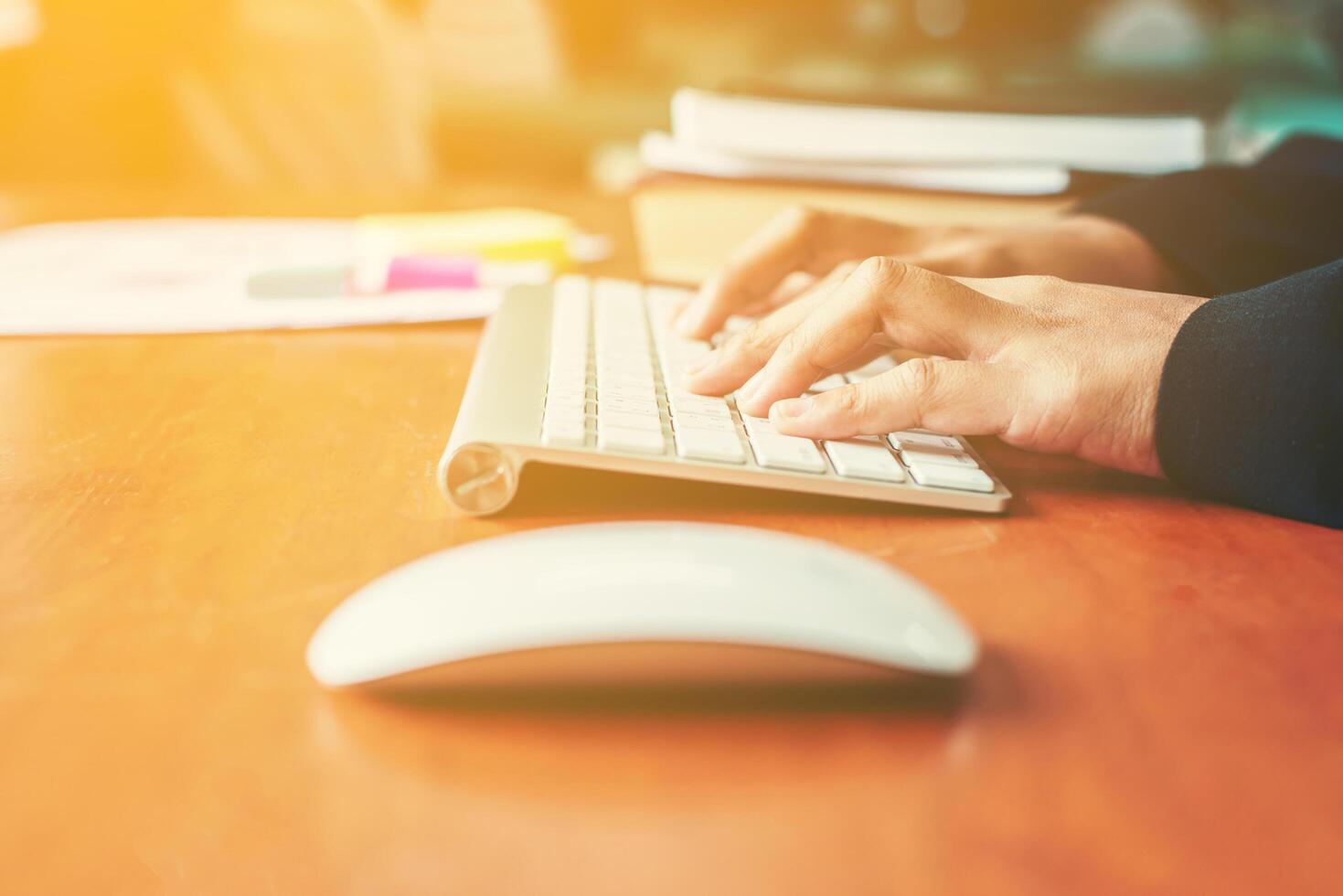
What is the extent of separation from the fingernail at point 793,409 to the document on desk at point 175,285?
0.32 meters

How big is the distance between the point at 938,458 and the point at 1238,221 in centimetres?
36

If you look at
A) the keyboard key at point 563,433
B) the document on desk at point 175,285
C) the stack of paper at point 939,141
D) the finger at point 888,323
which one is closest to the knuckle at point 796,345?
the finger at point 888,323

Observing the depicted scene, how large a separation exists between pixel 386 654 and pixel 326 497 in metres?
0.16

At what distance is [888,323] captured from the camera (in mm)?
456

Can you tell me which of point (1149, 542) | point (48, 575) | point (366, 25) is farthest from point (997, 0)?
point (48, 575)

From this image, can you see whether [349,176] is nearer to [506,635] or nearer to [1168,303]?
[1168,303]

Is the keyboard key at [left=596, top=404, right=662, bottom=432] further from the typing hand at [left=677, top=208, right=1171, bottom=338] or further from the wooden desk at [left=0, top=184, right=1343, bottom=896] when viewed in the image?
the typing hand at [left=677, top=208, right=1171, bottom=338]

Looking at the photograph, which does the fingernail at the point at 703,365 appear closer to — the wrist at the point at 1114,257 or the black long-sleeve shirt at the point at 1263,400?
the black long-sleeve shirt at the point at 1263,400

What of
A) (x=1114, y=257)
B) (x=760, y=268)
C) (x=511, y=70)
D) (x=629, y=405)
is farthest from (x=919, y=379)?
(x=511, y=70)

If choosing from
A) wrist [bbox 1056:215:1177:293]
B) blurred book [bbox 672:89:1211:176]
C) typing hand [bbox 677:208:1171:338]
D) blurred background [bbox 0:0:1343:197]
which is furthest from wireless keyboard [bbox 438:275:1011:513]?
blurred background [bbox 0:0:1343:197]

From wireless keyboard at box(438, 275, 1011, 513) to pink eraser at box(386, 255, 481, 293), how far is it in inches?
10.0

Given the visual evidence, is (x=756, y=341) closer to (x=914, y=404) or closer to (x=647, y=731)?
(x=914, y=404)

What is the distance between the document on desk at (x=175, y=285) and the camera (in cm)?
66

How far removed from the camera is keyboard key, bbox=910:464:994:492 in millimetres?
414
